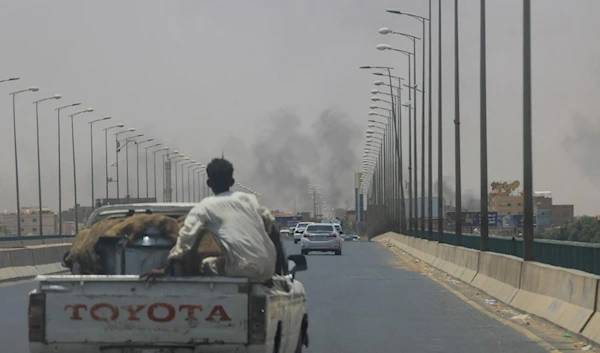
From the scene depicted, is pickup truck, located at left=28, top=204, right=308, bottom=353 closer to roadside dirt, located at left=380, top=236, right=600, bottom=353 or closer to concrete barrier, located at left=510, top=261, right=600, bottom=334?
roadside dirt, located at left=380, top=236, right=600, bottom=353

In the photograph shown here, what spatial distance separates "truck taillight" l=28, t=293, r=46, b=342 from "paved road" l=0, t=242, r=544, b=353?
6125 millimetres

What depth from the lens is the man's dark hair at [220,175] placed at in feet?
36.5

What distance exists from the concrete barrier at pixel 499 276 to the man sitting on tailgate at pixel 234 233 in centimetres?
1384

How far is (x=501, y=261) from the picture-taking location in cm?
2722

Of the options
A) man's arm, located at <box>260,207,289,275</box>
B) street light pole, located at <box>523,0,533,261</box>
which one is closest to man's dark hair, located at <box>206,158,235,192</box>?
man's arm, located at <box>260,207,289,275</box>

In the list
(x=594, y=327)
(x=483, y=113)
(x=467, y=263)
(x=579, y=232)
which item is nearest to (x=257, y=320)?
(x=594, y=327)

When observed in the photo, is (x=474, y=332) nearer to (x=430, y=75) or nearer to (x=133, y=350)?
(x=133, y=350)

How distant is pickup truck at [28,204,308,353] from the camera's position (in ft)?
34.0

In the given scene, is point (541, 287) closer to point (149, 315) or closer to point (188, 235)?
point (188, 235)

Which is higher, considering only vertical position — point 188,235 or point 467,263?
point 188,235

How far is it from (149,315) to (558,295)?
10.6m

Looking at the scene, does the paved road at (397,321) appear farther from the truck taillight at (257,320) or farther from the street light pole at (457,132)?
the street light pole at (457,132)

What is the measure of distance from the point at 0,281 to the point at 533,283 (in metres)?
16.2

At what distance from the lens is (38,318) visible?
10492 mm
